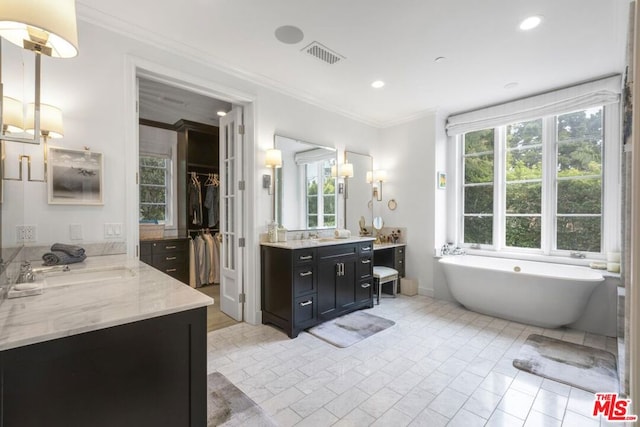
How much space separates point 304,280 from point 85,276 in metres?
1.80

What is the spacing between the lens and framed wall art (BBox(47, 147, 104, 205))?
6.54 ft

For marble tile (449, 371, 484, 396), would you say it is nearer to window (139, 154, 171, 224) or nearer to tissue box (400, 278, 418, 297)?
→ tissue box (400, 278, 418, 297)

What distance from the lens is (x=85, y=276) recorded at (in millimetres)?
1640

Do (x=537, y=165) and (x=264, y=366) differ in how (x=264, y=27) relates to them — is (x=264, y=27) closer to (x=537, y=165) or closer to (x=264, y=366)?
(x=264, y=366)

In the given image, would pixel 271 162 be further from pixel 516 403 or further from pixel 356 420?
pixel 516 403

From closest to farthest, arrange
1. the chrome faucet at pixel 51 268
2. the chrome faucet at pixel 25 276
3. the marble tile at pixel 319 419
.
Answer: the chrome faucet at pixel 25 276 < the chrome faucet at pixel 51 268 < the marble tile at pixel 319 419

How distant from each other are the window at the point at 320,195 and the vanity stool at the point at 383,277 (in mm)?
904

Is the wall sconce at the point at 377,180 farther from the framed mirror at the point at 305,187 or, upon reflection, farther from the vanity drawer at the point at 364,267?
the vanity drawer at the point at 364,267

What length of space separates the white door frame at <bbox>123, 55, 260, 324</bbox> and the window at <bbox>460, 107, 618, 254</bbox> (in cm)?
322

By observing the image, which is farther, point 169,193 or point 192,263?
point 169,193

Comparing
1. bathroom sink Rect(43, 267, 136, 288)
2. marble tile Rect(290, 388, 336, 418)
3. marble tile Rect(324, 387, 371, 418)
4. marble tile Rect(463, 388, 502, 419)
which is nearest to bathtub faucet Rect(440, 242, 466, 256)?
marble tile Rect(463, 388, 502, 419)

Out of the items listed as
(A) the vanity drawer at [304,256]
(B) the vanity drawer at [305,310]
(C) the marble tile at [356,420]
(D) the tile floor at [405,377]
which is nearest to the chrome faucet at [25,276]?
(D) the tile floor at [405,377]

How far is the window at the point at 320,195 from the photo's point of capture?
3.79 m

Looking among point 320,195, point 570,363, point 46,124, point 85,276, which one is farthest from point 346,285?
point 46,124
